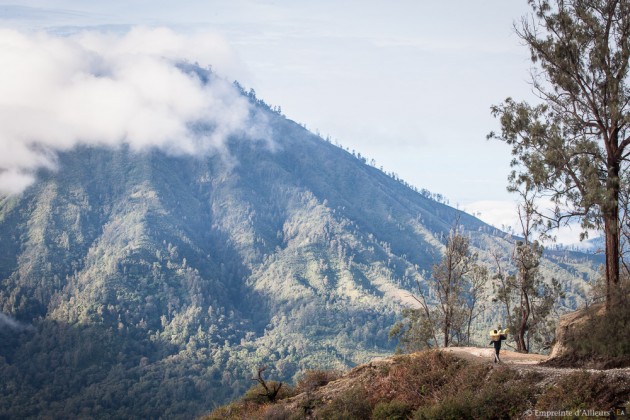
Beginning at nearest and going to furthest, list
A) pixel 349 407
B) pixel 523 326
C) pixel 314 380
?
1. pixel 349 407
2. pixel 314 380
3. pixel 523 326

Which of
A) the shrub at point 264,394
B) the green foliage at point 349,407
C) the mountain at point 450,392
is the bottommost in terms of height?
the shrub at point 264,394

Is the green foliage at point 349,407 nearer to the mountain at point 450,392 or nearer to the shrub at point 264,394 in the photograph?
the mountain at point 450,392

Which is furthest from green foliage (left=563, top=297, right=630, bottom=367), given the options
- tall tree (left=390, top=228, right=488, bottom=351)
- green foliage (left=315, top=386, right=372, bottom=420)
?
tall tree (left=390, top=228, right=488, bottom=351)

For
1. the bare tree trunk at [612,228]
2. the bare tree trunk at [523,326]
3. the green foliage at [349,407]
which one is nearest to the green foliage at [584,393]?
the bare tree trunk at [612,228]

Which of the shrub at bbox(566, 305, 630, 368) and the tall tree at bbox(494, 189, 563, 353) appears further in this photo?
the tall tree at bbox(494, 189, 563, 353)

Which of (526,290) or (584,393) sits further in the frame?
(526,290)

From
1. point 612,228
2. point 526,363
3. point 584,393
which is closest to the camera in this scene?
point 584,393

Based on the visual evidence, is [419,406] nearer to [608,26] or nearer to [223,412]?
[223,412]

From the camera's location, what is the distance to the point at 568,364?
80.1 ft

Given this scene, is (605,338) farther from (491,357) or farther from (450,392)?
(450,392)

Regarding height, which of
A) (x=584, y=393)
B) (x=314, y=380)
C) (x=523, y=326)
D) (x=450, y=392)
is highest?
(x=523, y=326)

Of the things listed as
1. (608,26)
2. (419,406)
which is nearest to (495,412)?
(419,406)

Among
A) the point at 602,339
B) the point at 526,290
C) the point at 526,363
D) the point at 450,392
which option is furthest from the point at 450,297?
the point at 450,392

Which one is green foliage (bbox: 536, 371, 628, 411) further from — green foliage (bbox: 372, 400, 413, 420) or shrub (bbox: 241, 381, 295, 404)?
shrub (bbox: 241, 381, 295, 404)
